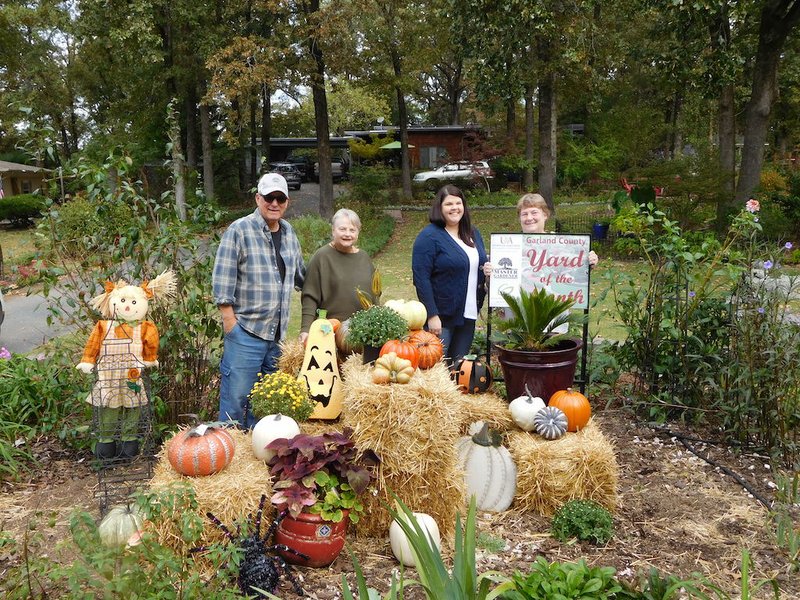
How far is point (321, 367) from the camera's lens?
13.0 feet

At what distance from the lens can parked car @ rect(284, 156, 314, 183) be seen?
39.1 m

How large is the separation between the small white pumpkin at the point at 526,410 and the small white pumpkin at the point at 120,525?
2102mm

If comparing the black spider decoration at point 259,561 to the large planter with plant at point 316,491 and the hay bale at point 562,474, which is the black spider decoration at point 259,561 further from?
the hay bale at point 562,474

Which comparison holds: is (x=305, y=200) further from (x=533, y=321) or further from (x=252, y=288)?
(x=533, y=321)

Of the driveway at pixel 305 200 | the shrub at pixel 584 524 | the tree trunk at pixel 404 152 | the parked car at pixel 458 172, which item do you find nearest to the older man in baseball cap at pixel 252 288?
the shrub at pixel 584 524

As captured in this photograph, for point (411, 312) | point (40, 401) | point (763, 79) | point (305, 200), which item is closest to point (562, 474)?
point (411, 312)

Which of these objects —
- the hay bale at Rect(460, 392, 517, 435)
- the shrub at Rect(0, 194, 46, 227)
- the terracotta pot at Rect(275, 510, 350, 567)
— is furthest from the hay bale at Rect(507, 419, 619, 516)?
the shrub at Rect(0, 194, 46, 227)

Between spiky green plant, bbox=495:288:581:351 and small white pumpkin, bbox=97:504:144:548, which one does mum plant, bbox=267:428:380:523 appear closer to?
small white pumpkin, bbox=97:504:144:548

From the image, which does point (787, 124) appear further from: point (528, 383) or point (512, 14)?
point (528, 383)

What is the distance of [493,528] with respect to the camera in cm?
369

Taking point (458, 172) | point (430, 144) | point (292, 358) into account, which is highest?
point (430, 144)

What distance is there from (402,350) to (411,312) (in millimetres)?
427

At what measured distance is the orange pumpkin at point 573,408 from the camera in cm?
402

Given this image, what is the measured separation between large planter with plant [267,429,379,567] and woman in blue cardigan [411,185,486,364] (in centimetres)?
146
